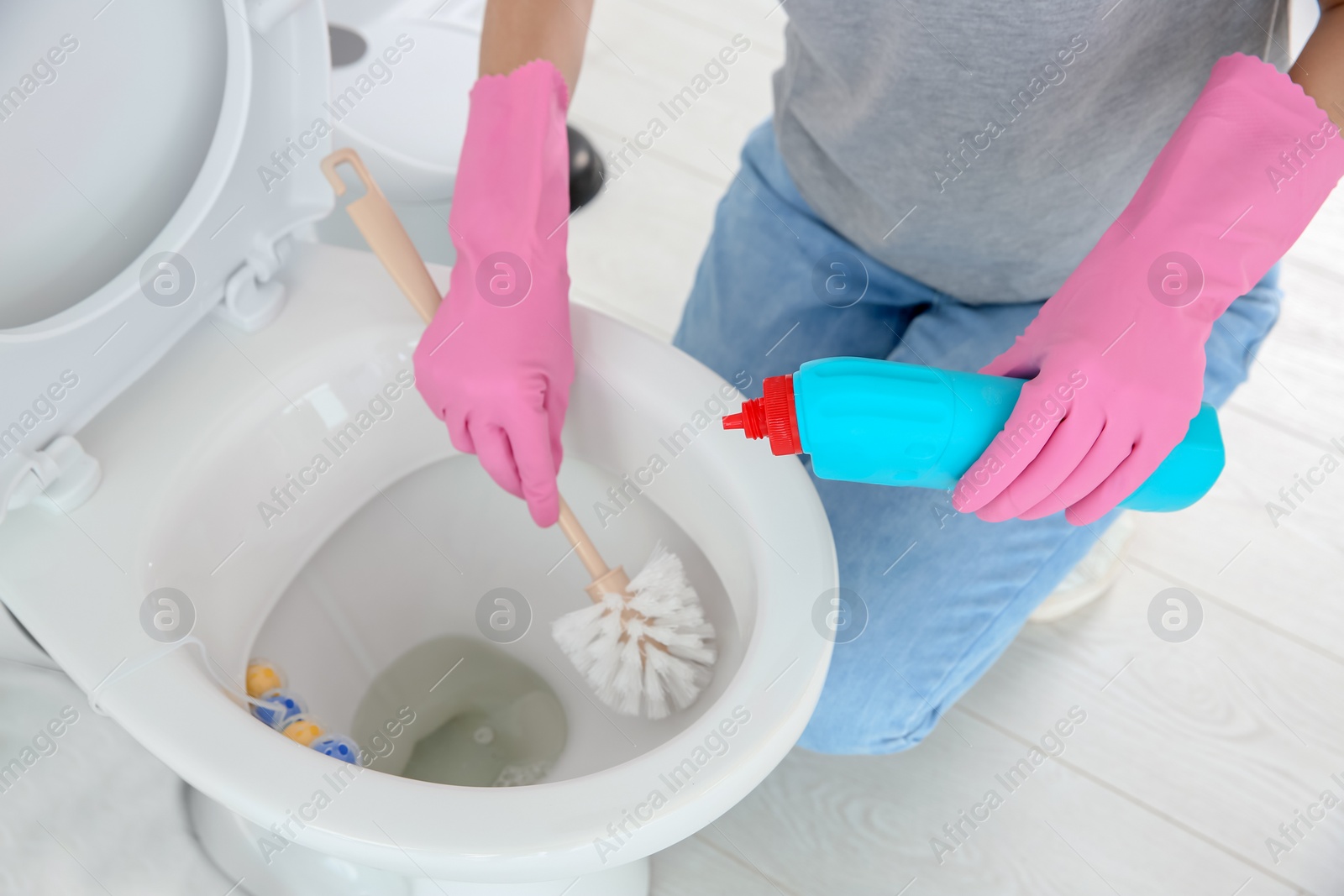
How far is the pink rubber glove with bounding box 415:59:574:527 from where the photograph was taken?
0.60 meters

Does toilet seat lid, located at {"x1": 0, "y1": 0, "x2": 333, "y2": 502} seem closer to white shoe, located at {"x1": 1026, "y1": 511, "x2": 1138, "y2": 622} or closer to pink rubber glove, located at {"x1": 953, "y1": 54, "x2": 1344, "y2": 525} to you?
pink rubber glove, located at {"x1": 953, "y1": 54, "x2": 1344, "y2": 525}

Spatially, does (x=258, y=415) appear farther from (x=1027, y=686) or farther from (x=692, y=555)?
(x=1027, y=686)

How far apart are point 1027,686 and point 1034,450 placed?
490 mm

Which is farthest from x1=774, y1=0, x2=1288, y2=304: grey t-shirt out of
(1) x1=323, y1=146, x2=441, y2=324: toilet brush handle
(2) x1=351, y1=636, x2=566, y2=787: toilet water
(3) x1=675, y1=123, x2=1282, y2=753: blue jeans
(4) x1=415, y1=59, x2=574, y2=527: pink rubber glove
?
(2) x1=351, y1=636, x2=566, y2=787: toilet water

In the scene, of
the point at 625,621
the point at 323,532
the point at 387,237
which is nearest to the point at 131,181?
the point at 387,237

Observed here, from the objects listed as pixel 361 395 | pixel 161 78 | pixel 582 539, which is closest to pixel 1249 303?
pixel 582 539

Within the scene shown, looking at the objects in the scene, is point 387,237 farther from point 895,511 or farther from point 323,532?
point 895,511

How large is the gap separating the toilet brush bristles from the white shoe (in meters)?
0.43

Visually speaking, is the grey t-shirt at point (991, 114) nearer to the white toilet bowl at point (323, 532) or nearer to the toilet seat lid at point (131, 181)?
the white toilet bowl at point (323, 532)

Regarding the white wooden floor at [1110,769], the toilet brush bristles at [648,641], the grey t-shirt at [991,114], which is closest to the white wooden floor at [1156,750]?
the white wooden floor at [1110,769]

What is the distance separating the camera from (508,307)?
0.61 m

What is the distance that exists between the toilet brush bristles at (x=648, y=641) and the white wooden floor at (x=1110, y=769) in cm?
28

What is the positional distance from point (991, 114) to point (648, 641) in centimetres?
43

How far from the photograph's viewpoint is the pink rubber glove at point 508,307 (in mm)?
601
